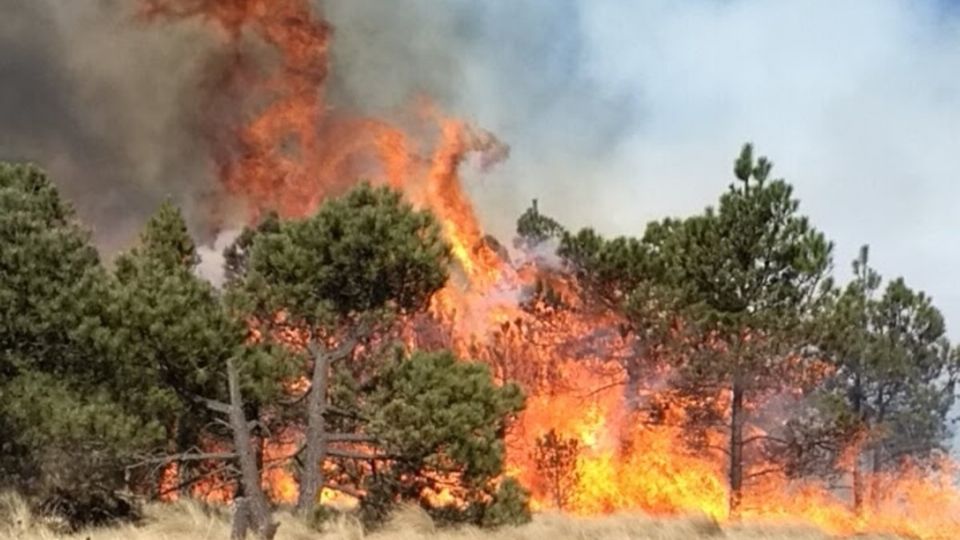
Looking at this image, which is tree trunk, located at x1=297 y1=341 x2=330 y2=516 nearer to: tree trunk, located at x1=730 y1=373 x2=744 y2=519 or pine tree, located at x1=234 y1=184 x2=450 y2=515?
pine tree, located at x1=234 y1=184 x2=450 y2=515

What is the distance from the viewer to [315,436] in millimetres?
20781

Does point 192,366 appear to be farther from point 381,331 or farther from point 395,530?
point 395,530

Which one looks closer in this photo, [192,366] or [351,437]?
[192,366]

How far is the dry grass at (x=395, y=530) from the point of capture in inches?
677

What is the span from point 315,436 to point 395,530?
264cm

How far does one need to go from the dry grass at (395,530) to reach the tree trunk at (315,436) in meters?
0.66

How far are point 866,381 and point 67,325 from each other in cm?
2847

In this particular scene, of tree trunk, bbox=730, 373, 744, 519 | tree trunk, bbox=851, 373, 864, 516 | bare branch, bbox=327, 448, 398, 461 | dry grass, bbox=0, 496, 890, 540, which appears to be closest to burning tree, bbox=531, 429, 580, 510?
tree trunk, bbox=730, 373, 744, 519

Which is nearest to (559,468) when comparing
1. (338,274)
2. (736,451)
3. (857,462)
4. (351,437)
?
(736,451)

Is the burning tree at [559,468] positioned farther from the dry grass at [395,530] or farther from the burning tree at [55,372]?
the burning tree at [55,372]

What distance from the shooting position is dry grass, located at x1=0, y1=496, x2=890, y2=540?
17.2 metres

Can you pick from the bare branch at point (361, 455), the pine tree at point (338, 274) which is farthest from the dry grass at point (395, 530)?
the pine tree at point (338, 274)

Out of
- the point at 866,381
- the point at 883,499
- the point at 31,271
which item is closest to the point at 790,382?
the point at 866,381

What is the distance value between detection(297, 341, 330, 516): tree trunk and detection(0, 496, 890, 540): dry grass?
658mm
